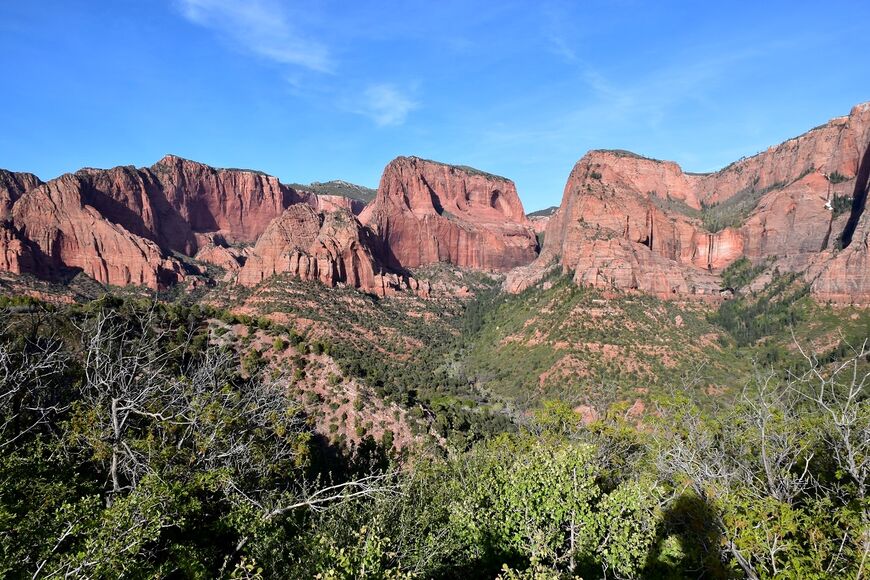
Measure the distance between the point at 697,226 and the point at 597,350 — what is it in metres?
56.7

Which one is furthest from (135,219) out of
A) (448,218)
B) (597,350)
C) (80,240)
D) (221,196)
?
(597,350)

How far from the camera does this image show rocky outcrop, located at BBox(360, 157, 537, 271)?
14450cm

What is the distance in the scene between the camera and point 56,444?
12898mm

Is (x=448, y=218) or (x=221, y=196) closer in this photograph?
(x=448, y=218)

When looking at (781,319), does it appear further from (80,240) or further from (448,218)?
(80,240)

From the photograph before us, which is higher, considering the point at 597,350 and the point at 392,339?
the point at 392,339

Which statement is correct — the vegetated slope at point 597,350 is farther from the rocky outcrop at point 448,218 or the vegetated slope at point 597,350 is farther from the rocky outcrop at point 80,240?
the rocky outcrop at point 80,240

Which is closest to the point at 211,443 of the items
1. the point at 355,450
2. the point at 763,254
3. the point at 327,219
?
the point at 355,450

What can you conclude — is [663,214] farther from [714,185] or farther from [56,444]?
[56,444]

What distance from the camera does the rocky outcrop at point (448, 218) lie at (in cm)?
14450

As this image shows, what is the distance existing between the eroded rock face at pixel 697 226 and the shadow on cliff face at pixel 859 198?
34 centimetres

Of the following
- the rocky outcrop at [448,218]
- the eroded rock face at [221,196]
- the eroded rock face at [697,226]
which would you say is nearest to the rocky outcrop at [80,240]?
the eroded rock face at [221,196]

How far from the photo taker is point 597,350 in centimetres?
6488

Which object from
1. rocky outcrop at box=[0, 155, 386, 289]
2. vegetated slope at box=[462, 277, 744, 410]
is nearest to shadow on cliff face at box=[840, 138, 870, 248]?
vegetated slope at box=[462, 277, 744, 410]
